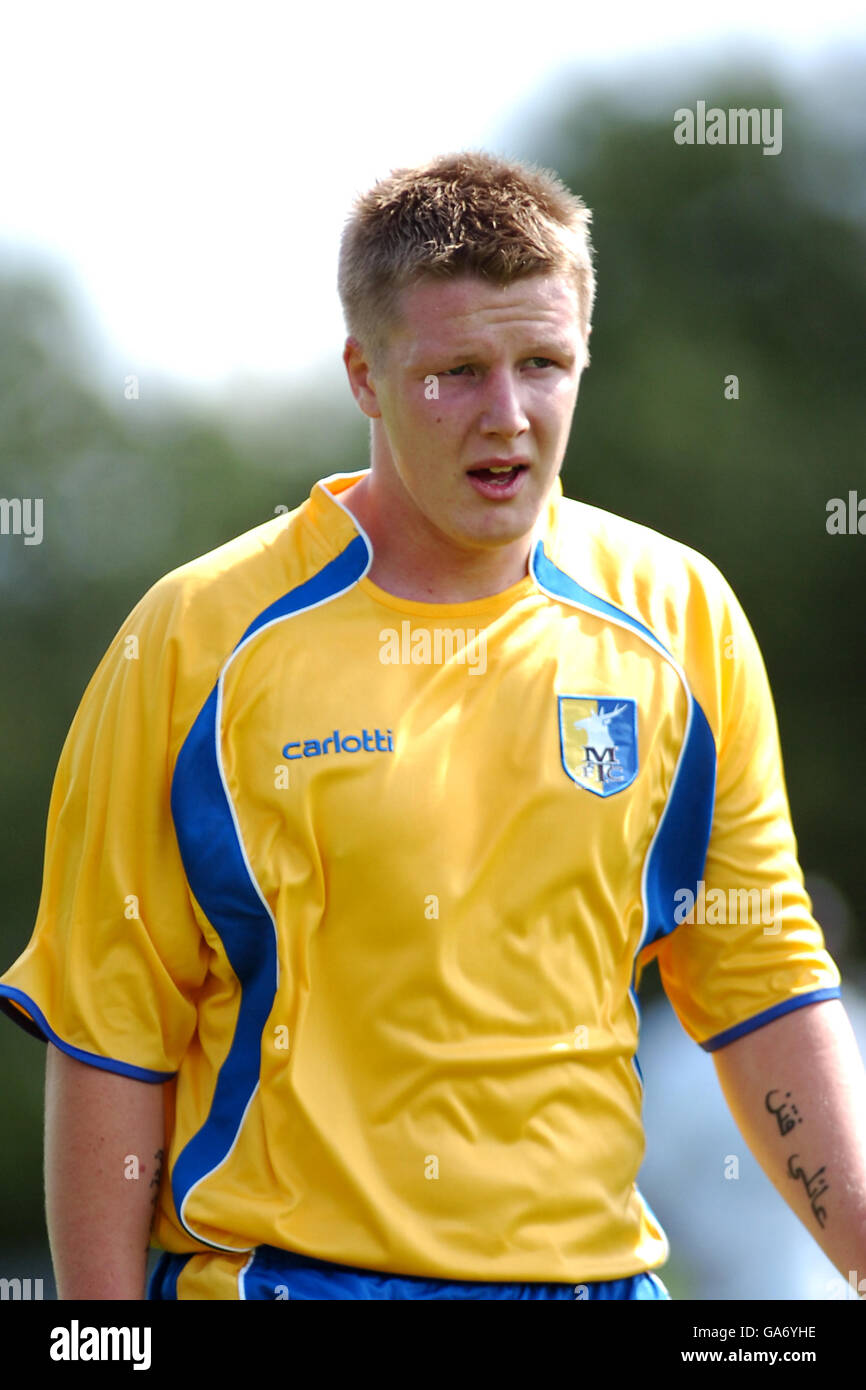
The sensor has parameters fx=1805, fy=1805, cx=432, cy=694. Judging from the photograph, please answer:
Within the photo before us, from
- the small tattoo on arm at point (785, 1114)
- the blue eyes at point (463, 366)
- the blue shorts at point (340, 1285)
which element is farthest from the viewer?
the small tattoo on arm at point (785, 1114)

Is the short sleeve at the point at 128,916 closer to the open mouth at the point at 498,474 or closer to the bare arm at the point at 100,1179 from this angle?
the bare arm at the point at 100,1179

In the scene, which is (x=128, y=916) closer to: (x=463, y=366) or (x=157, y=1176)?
(x=157, y=1176)

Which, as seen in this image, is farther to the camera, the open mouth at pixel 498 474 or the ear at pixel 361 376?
the ear at pixel 361 376

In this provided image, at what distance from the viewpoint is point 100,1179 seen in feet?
10.5

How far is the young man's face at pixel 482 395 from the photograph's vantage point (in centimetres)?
315

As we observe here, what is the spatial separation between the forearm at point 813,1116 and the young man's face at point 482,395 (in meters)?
1.07

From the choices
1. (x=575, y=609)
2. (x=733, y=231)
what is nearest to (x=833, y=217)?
(x=733, y=231)

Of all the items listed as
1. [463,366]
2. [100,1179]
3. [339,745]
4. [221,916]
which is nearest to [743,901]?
[339,745]

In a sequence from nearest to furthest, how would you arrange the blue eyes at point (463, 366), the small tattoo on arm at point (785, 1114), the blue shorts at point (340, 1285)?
the blue shorts at point (340, 1285) < the blue eyes at point (463, 366) < the small tattoo on arm at point (785, 1114)

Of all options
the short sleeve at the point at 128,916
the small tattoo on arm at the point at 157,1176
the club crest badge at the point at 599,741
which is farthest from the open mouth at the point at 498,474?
the small tattoo on arm at the point at 157,1176

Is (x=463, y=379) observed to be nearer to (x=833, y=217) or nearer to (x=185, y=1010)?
(x=185, y=1010)

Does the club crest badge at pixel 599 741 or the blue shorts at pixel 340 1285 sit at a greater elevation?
the club crest badge at pixel 599 741

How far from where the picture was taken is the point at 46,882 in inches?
133

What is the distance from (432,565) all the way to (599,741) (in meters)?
0.46
